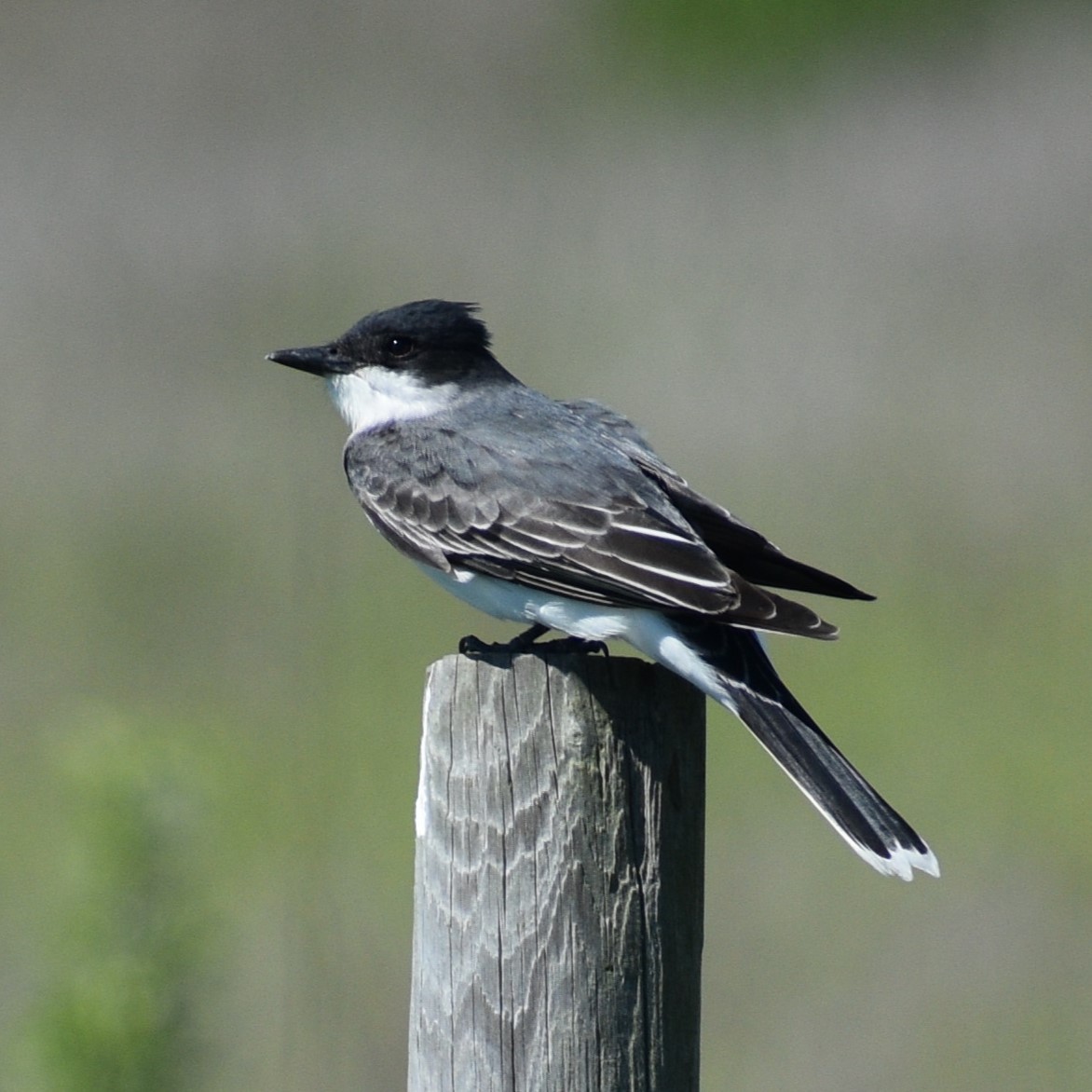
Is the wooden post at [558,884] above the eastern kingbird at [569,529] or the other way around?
the other way around

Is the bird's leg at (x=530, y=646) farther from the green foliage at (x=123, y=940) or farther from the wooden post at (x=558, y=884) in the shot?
the green foliage at (x=123, y=940)

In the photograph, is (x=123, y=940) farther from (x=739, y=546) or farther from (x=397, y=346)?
(x=739, y=546)

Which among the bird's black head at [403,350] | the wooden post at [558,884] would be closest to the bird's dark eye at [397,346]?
the bird's black head at [403,350]

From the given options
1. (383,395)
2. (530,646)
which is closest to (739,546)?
(530,646)

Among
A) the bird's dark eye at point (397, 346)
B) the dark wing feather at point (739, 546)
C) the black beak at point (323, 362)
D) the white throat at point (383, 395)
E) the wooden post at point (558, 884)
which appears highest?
the bird's dark eye at point (397, 346)

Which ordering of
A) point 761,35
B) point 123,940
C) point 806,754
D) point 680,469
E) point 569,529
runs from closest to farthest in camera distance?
point 806,754 < point 569,529 < point 123,940 < point 680,469 < point 761,35

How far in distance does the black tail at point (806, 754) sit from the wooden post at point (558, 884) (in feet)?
1.25

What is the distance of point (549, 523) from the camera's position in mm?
3602

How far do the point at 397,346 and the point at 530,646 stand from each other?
148cm

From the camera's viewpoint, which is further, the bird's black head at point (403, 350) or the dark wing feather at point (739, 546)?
the bird's black head at point (403, 350)

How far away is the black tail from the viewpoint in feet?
9.93

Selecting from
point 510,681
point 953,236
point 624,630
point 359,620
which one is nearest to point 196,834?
point 624,630

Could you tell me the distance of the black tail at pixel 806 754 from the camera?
9.93ft

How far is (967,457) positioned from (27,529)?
409cm
